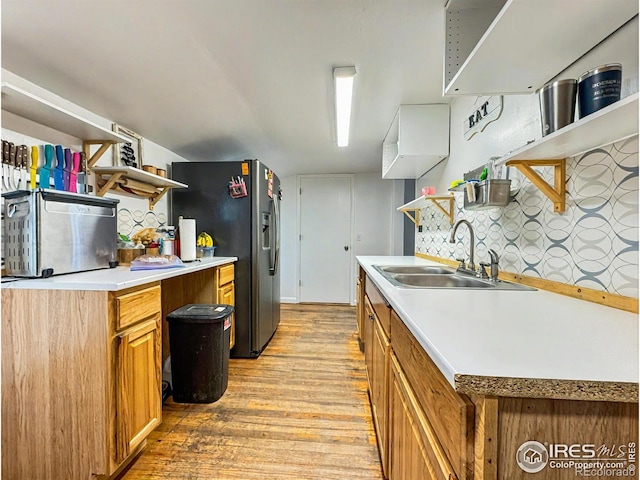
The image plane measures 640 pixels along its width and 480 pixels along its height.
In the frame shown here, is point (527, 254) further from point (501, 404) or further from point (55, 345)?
point (55, 345)

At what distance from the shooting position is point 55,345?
1222 mm

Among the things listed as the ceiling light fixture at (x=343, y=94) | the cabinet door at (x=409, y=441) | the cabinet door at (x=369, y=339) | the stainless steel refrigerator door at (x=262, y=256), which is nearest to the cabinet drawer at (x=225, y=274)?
the stainless steel refrigerator door at (x=262, y=256)

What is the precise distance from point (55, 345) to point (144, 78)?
4.94 ft

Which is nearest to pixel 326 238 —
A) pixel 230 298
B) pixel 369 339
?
pixel 230 298

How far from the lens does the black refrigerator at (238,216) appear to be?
8.64 ft

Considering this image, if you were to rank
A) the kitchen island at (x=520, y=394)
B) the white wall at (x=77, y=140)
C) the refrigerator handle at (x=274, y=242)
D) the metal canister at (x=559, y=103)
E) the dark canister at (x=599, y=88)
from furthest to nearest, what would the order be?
1. the refrigerator handle at (x=274, y=242)
2. the white wall at (x=77, y=140)
3. the metal canister at (x=559, y=103)
4. the dark canister at (x=599, y=88)
5. the kitchen island at (x=520, y=394)

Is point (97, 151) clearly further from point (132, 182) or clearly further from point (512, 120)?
point (512, 120)

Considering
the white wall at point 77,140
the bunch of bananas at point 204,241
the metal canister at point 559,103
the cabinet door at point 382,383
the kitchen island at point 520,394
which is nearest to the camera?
the kitchen island at point 520,394

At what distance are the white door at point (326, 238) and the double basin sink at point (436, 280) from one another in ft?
7.93

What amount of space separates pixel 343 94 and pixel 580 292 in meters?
1.64

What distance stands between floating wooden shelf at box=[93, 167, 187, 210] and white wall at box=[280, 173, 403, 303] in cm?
226

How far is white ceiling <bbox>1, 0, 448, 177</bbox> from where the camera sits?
1.26 metres

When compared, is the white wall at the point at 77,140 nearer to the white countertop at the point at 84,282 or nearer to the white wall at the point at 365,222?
the white countertop at the point at 84,282

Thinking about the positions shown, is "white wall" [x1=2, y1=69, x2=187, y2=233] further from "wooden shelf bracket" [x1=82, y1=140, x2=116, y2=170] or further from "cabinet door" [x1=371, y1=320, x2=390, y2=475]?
"cabinet door" [x1=371, y1=320, x2=390, y2=475]
